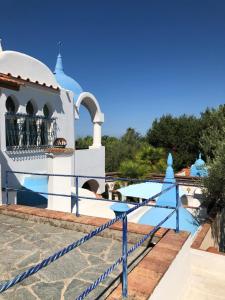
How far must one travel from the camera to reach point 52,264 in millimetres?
4184

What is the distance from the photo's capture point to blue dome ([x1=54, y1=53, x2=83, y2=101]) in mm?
16686

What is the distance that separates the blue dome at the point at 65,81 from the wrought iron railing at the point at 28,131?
12.4 ft

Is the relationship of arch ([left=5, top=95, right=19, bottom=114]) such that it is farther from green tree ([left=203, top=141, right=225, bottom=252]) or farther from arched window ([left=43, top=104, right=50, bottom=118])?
green tree ([left=203, top=141, right=225, bottom=252])

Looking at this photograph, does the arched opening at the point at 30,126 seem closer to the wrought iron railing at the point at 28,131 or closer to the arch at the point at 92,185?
the wrought iron railing at the point at 28,131

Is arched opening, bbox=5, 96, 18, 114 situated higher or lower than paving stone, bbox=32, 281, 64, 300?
higher

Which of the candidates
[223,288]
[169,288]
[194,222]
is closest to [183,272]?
[169,288]

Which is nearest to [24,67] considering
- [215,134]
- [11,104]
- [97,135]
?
[11,104]

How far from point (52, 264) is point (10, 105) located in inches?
305

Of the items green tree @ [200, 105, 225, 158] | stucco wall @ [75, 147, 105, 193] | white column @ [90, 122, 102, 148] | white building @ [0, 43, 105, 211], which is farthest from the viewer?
white column @ [90, 122, 102, 148]

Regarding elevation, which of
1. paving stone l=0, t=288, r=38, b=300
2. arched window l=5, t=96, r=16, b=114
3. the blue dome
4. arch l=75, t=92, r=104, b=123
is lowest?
paving stone l=0, t=288, r=38, b=300

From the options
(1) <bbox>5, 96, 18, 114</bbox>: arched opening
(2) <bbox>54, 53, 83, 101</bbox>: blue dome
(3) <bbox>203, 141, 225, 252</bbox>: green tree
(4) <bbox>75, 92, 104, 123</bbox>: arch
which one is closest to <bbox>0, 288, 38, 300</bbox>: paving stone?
(1) <bbox>5, 96, 18, 114</bbox>: arched opening

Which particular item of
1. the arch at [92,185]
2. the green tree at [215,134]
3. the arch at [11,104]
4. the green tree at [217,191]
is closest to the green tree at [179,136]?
the arch at [92,185]

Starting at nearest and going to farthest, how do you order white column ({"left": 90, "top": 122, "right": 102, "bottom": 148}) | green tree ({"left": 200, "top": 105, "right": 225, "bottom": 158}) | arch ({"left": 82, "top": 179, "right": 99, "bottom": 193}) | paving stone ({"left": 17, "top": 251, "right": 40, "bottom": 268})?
paving stone ({"left": 17, "top": 251, "right": 40, "bottom": 268}) → green tree ({"left": 200, "top": 105, "right": 225, "bottom": 158}) → white column ({"left": 90, "top": 122, "right": 102, "bottom": 148}) → arch ({"left": 82, "top": 179, "right": 99, "bottom": 193})

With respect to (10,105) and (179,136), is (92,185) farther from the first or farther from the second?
(179,136)
